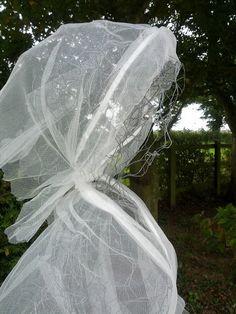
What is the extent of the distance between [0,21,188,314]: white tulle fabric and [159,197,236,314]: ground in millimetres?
2813

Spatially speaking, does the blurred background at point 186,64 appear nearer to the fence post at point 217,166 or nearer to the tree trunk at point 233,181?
the tree trunk at point 233,181

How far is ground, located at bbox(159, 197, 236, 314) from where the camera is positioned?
4.36 meters

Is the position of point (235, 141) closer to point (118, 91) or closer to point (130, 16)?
point (130, 16)

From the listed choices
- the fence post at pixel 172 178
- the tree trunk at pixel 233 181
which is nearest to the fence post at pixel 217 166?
the tree trunk at pixel 233 181

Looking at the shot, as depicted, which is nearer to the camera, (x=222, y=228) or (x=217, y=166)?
(x=222, y=228)

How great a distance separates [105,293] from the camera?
1604mm

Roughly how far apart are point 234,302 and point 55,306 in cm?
323

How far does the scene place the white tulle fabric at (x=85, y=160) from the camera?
5.36ft

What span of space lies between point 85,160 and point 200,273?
387cm

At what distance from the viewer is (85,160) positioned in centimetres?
175

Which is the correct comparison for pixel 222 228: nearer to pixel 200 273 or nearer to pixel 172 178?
pixel 200 273

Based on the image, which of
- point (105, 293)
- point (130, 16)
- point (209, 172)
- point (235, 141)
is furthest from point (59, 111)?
point (209, 172)

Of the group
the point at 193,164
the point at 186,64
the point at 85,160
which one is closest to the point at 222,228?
the point at 186,64

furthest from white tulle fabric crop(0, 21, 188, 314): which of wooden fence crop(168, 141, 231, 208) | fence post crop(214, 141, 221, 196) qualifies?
fence post crop(214, 141, 221, 196)
